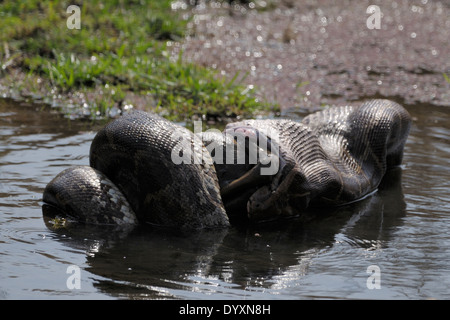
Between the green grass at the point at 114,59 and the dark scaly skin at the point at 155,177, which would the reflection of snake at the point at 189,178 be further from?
the green grass at the point at 114,59

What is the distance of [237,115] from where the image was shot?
24.5ft

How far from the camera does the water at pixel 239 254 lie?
13.0ft

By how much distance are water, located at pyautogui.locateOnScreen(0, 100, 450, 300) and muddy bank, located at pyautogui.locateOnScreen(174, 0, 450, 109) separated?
8.60 feet

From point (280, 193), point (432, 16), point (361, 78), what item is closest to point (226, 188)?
point (280, 193)

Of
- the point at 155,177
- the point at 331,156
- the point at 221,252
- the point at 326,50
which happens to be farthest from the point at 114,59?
the point at 221,252

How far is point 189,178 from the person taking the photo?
15.6 ft

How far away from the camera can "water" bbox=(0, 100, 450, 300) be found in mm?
3973

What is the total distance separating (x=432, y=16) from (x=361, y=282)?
28.5 feet

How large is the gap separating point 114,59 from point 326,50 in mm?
3058

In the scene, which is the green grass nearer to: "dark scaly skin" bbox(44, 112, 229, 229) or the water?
the water

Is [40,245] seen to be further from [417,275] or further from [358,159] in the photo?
[358,159]

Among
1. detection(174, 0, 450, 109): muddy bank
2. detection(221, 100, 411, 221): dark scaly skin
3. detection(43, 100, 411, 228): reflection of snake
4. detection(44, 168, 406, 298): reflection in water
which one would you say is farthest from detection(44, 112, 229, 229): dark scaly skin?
detection(174, 0, 450, 109): muddy bank

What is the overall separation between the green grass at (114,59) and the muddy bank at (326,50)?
1.61ft

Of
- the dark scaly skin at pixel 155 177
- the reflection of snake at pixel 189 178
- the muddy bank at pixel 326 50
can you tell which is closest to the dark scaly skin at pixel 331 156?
the reflection of snake at pixel 189 178
